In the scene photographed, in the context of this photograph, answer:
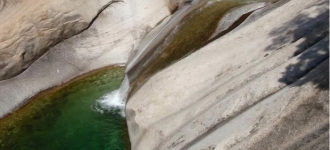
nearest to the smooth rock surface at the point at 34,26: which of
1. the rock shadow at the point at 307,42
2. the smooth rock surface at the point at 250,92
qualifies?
the smooth rock surface at the point at 250,92

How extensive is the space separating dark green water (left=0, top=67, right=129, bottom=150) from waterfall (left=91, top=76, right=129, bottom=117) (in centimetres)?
22

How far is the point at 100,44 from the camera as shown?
17.8 meters

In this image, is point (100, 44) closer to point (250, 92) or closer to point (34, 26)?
point (34, 26)

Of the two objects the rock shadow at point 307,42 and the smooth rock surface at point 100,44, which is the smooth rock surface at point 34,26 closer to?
the smooth rock surface at point 100,44

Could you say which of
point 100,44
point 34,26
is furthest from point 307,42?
point 34,26

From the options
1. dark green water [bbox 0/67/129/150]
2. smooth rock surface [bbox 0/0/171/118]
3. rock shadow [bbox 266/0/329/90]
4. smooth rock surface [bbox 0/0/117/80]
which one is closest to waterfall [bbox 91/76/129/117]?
dark green water [bbox 0/67/129/150]

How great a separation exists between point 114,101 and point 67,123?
1.84m

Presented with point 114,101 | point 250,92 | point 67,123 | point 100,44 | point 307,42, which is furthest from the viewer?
point 100,44

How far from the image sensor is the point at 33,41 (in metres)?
16.3

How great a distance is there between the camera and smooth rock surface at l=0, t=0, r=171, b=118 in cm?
1672

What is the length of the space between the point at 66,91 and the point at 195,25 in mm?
5595

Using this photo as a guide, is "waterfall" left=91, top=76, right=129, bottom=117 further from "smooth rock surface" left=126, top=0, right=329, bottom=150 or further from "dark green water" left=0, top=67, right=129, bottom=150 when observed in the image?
"smooth rock surface" left=126, top=0, right=329, bottom=150

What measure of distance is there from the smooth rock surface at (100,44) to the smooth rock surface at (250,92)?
4.06 m

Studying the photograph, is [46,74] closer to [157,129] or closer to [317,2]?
[157,129]
